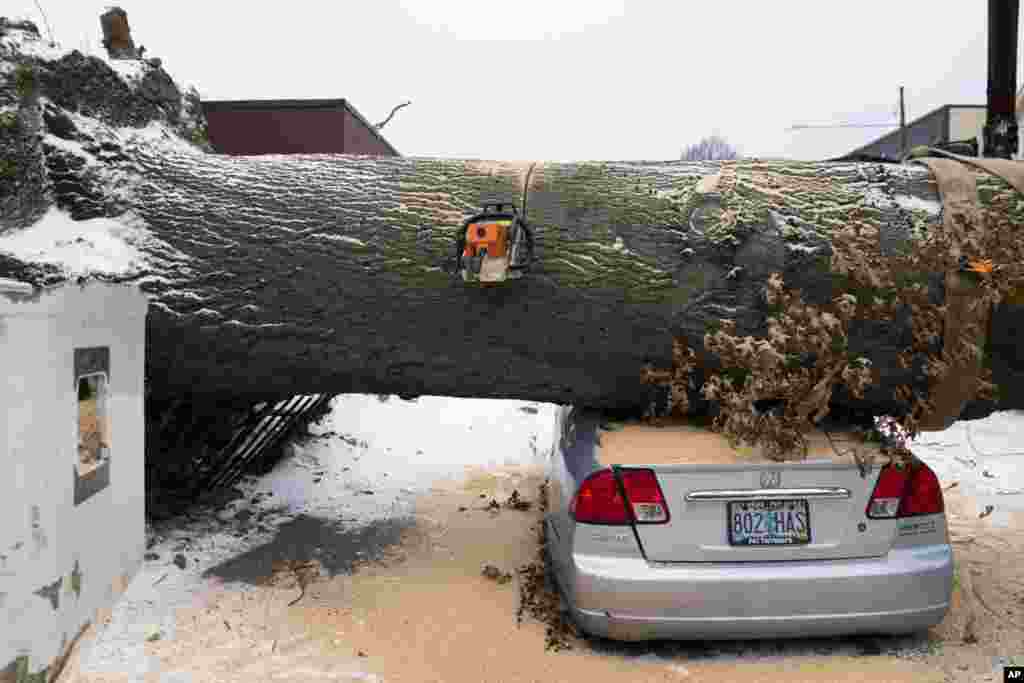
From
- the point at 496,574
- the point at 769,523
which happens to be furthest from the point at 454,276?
the point at 769,523

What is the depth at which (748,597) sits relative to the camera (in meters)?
2.80

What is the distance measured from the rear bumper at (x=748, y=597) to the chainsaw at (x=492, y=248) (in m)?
1.26

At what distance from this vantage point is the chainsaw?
10.5ft

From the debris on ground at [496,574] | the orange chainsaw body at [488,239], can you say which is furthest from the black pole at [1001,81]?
the debris on ground at [496,574]

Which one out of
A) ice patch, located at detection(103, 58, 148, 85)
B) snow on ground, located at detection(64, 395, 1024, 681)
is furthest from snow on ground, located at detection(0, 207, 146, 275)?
snow on ground, located at detection(64, 395, 1024, 681)

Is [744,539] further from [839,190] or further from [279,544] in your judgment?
[279,544]

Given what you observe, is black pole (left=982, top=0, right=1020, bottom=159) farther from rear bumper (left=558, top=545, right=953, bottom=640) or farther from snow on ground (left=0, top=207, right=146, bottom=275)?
snow on ground (left=0, top=207, right=146, bottom=275)

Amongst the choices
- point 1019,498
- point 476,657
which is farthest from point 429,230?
point 1019,498

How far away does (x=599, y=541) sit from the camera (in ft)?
9.47

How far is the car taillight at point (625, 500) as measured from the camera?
2859 mm

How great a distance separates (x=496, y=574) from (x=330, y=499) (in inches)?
67.0

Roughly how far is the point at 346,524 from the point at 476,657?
1.79 m

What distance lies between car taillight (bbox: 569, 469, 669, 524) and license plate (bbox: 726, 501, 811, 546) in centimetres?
28

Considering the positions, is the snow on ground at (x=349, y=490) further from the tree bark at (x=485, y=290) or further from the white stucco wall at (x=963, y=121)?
the white stucco wall at (x=963, y=121)
